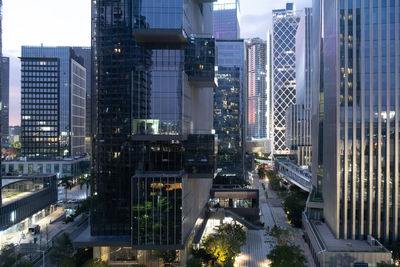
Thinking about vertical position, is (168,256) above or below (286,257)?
below

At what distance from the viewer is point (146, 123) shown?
3247 centimetres

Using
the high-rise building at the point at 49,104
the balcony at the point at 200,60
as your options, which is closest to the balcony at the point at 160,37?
the balcony at the point at 200,60

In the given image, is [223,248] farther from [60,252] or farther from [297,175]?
[297,175]

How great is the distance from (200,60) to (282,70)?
15460cm

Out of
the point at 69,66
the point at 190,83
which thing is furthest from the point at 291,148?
the point at 190,83

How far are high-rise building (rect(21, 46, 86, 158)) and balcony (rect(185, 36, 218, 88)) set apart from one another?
3649 inches

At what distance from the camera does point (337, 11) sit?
1517 inches

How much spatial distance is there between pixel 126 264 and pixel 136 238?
5452 mm

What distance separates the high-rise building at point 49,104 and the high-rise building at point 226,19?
2759 inches

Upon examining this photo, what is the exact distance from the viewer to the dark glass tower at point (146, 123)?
31656 mm

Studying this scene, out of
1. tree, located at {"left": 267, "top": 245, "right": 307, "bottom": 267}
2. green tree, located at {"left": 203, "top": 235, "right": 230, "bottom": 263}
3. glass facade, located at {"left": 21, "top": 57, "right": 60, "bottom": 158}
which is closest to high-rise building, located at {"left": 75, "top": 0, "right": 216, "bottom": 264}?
green tree, located at {"left": 203, "top": 235, "right": 230, "bottom": 263}

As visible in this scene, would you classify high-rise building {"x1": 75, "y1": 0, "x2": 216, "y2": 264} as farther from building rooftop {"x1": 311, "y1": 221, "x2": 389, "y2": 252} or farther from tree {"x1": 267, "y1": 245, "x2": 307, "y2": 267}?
building rooftop {"x1": 311, "y1": 221, "x2": 389, "y2": 252}

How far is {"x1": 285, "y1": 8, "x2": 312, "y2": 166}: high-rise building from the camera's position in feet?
342

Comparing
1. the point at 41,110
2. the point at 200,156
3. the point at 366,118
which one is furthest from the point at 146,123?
the point at 41,110
